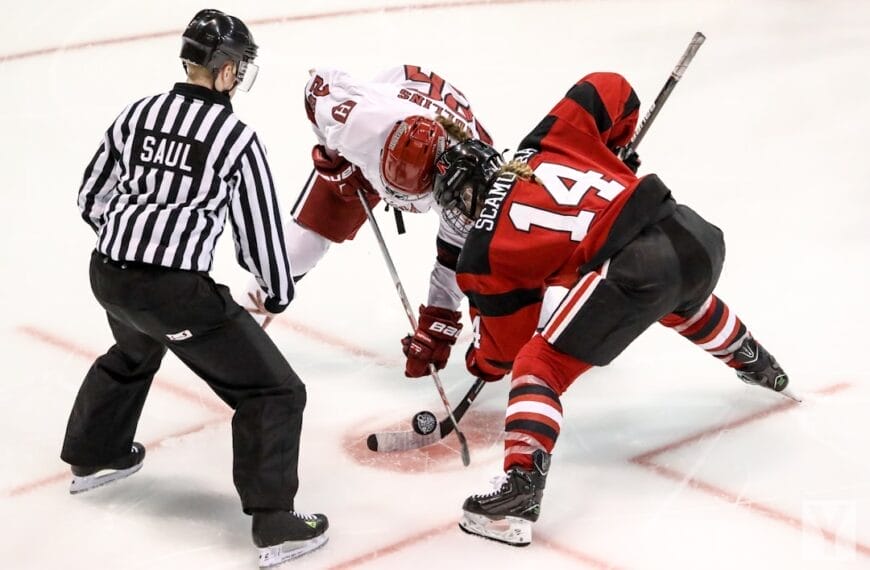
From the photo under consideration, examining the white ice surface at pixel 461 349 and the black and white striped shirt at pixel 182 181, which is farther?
the white ice surface at pixel 461 349

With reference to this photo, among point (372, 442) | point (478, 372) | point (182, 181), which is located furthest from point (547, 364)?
point (182, 181)

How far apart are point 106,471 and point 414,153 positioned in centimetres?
109

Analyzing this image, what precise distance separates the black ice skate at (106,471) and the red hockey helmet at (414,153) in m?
0.92

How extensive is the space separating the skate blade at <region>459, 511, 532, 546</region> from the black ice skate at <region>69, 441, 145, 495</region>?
854 millimetres

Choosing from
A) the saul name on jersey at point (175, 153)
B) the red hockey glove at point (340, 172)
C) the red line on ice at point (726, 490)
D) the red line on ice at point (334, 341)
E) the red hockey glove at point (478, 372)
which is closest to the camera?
the saul name on jersey at point (175, 153)

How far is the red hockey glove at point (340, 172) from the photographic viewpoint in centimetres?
366

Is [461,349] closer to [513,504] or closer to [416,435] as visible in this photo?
[416,435]

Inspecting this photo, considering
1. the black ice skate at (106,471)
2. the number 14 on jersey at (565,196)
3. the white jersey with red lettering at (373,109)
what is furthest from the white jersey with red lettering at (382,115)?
the black ice skate at (106,471)

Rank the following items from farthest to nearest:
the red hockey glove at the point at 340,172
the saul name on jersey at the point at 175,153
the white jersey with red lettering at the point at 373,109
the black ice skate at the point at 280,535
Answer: the red hockey glove at the point at 340,172 → the white jersey with red lettering at the point at 373,109 → the black ice skate at the point at 280,535 → the saul name on jersey at the point at 175,153

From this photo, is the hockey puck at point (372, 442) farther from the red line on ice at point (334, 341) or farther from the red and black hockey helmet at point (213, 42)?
the red and black hockey helmet at point (213, 42)

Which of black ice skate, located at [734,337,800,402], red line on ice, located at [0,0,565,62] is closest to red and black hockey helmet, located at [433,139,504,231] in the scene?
black ice skate, located at [734,337,800,402]

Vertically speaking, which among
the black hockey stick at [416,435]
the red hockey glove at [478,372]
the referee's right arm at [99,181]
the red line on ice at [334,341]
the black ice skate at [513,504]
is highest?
the referee's right arm at [99,181]

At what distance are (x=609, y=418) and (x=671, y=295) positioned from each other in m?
0.70

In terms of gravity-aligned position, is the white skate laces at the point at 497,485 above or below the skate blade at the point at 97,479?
above
